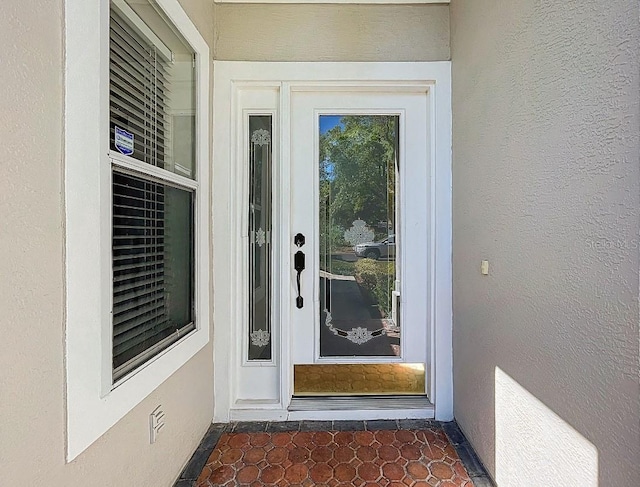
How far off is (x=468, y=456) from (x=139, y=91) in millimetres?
2218

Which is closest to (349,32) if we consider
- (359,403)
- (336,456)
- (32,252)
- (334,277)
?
(334,277)

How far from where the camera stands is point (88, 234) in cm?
109

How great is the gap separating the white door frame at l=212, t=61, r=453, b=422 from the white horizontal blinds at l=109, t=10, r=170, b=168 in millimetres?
577

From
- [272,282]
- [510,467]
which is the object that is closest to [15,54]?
[272,282]

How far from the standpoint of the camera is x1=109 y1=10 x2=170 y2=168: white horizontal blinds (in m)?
1.26

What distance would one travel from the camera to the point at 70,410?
1.02 meters

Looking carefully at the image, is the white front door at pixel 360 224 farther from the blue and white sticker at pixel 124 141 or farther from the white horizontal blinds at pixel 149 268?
the blue and white sticker at pixel 124 141

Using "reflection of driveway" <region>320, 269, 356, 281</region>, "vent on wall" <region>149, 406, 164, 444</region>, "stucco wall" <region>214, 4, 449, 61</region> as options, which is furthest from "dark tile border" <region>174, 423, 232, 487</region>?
"stucco wall" <region>214, 4, 449, 61</region>

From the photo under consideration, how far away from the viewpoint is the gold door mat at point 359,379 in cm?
234

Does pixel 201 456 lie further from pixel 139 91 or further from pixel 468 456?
pixel 139 91

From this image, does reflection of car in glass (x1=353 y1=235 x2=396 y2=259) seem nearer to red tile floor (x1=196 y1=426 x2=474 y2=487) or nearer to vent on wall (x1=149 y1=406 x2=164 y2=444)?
red tile floor (x1=196 y1=426 x2=474 y2=487)

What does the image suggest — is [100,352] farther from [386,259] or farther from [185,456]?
[386,259]

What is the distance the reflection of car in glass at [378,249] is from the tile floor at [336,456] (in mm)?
985

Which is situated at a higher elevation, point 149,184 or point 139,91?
point 139,91
